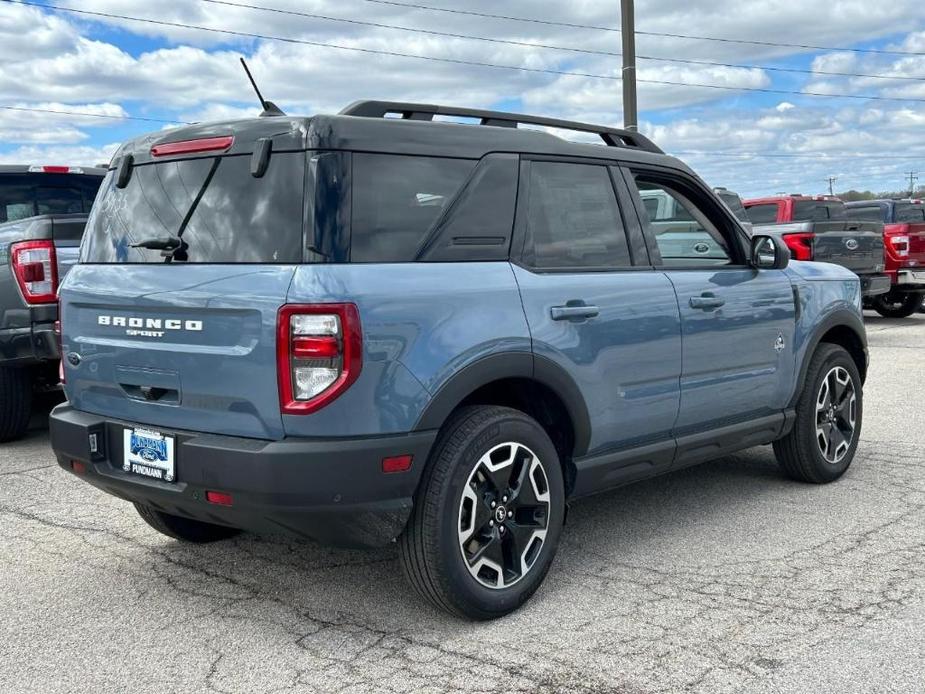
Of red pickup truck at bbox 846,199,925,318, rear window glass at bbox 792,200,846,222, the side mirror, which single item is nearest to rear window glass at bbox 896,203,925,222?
red pickup truck at bbox 846,199,925,318

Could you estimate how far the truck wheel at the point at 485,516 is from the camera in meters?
3.56

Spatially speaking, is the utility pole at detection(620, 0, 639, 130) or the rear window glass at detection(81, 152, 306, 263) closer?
the rear window glass at detection(81, 152, 306, 263)

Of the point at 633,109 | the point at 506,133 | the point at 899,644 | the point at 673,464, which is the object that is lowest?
the point at 899,644

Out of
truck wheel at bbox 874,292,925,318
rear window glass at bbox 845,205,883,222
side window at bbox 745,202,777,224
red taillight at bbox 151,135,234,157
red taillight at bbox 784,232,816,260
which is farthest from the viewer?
rear window glass at bbox 845,205,883,222

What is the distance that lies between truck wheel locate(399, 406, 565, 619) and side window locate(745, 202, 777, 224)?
11.6 metres

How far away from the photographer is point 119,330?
12.4ft

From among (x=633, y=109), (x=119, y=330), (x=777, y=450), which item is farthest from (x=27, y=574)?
(x=633, y=109)

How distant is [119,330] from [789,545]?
9.86 feet

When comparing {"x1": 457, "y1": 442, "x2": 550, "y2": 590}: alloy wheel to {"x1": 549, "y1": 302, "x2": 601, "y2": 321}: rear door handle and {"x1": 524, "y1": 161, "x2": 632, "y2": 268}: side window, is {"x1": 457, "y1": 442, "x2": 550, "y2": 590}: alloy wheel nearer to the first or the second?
{"x1": 549, "y1": 302, "x2": 601, "y2": 321}: rear door handle

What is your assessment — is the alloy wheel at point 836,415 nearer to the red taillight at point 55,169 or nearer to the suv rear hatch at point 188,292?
the suv rear hatch at point 188,292

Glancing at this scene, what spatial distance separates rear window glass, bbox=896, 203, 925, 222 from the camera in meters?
16.9

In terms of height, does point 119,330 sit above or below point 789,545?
above

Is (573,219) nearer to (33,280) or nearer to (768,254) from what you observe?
(768,254)

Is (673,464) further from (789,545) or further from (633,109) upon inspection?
(633,109)
